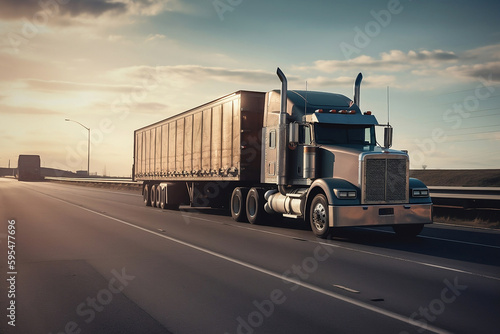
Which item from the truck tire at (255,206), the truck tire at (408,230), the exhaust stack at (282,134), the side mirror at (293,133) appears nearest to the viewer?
the truck tire at (408,230)

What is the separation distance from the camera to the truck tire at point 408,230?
14.0 meters

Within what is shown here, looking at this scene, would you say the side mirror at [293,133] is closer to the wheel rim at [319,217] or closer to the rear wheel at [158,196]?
the wheel rim at [319,217]

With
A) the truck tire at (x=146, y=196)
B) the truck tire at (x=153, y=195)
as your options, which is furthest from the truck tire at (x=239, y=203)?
the truck tire at (x=146, y=196)

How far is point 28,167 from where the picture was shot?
99125 millimetres

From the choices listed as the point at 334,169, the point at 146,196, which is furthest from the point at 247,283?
the point at 146,196

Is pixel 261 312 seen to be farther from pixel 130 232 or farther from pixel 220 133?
pixel 220 133

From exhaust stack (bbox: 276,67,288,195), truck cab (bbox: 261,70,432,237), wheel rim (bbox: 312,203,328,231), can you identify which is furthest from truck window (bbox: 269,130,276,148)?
wheel rim (bbox: 312,203,328,231)

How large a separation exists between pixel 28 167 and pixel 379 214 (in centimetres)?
9631

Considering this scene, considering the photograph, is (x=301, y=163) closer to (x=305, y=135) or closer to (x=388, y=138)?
(x=305, y=135)

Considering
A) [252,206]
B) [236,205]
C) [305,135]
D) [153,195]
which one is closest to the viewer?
[305,135]

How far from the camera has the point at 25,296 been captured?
709cm

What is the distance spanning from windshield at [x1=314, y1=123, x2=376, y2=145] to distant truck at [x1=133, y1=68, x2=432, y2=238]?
27 mm

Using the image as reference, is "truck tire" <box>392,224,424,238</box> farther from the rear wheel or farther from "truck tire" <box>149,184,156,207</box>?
"truck tire" <box>149,184,156,207</box>

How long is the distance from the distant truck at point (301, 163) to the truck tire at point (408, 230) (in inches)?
1.0
